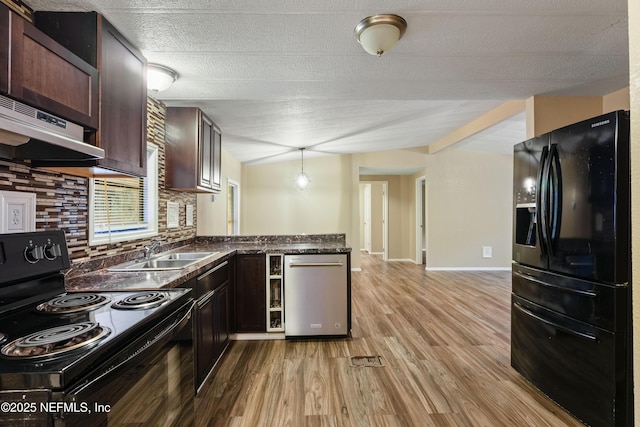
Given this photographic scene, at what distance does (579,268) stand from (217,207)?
156 inches

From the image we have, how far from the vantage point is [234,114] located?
312 cm

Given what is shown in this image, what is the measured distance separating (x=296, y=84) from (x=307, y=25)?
74 cm

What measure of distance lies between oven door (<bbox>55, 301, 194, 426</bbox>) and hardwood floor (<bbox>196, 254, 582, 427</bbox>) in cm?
65

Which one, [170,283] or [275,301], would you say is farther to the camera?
[275,301]

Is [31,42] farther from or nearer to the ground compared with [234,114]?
nearer to the ground

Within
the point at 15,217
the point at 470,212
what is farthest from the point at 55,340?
the point at 470,212

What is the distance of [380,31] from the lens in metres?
1.50

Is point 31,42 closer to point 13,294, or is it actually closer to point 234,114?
point 13,294

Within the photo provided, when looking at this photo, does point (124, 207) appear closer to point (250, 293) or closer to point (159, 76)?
point (159, 76)

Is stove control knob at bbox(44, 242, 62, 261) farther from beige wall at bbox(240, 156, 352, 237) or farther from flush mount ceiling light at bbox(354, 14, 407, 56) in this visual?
beige wall at bbox(240, 156, 352, 237)

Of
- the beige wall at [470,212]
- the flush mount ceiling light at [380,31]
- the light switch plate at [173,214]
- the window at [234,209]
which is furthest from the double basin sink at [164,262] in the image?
the beige wall at [470,212]

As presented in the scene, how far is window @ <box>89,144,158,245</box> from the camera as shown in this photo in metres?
1.89

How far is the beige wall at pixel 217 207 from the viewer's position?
12.0 ft

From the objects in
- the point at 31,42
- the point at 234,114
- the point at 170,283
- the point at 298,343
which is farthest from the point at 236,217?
the point at 31,42
